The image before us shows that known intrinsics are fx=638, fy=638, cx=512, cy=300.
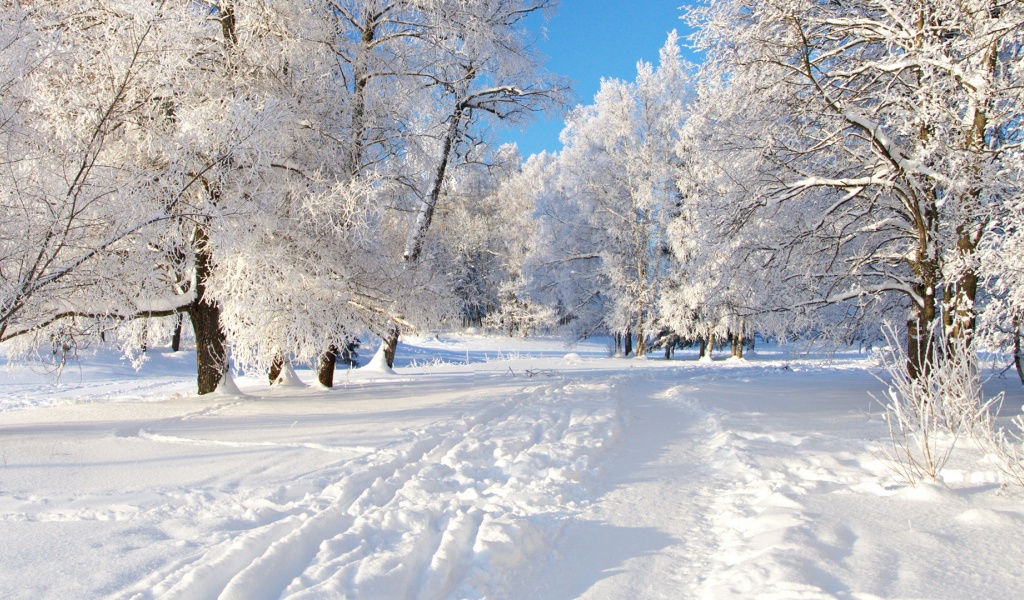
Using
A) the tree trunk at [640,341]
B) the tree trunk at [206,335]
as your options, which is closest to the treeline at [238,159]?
the tree trunk at [206,335]

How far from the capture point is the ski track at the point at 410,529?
285cm

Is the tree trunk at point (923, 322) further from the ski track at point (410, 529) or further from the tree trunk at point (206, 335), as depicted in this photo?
the tree trunk at point (206, 335)

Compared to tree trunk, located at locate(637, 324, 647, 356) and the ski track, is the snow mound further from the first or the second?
tree trunk, located at locate(637, 324, 647, 356)

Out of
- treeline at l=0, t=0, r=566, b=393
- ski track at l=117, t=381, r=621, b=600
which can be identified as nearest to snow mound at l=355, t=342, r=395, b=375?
treeline at l=0, t=0, r=566, b=393

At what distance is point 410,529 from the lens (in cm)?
362

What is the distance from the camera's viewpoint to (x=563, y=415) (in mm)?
8070

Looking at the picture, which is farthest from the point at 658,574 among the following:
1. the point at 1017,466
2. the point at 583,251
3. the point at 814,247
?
the point at 583,251

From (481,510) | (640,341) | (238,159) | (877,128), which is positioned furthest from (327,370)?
(640,341)

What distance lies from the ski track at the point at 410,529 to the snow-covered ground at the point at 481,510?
0.02 m

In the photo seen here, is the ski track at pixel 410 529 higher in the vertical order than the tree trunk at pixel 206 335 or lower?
lower

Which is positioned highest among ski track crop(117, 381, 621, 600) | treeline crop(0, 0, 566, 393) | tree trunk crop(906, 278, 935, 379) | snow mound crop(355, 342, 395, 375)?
treeline crop(0, 0, 566, 393)

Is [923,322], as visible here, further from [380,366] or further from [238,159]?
[380,366]

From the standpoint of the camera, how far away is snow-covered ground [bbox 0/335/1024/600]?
9.63ft

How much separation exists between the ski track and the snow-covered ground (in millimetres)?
15
